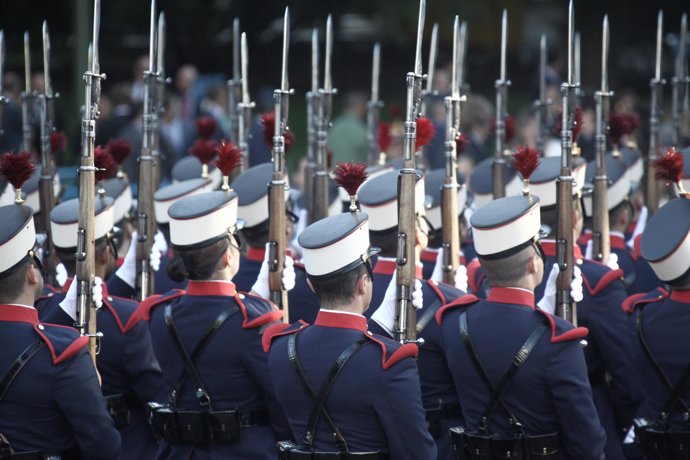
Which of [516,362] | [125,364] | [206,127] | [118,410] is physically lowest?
[118,410]

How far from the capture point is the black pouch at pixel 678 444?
5973mm

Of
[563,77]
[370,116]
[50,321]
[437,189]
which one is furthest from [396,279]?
[563,77]

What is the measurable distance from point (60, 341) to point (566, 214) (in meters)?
2.66

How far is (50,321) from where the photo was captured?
21.7 feet

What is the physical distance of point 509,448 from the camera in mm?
5473

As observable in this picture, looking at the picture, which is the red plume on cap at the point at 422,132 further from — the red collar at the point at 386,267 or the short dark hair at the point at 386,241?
the red collar at the point at 386,267

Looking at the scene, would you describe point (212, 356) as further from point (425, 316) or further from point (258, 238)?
point (258, 238)

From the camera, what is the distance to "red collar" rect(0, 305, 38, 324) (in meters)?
5.49

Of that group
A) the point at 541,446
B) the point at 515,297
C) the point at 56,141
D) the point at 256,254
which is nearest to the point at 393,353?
the point at 515,297

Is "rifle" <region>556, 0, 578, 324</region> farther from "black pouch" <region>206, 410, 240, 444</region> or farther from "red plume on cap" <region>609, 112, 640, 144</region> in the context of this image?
"red plume on cap" <region>609, 112, 640, 144</region>

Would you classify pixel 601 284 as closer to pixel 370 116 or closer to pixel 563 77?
pixel 370 116

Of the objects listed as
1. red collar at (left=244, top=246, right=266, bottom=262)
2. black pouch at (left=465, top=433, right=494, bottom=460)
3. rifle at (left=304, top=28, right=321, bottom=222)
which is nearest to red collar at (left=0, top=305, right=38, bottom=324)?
black pouch at (left=465, top=433, right=494, bottom=460)

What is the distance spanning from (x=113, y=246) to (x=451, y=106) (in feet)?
7.04

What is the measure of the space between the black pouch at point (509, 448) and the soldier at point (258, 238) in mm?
2028
